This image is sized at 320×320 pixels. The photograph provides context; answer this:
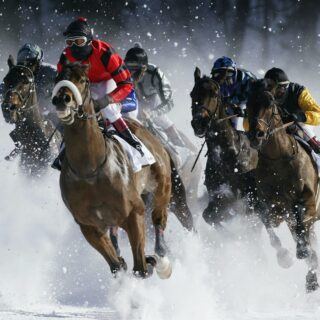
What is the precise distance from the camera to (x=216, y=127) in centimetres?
938

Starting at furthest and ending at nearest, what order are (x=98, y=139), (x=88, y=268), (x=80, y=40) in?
(x=88, y=268) < (x=80, y=40) < (x=98, y=139)

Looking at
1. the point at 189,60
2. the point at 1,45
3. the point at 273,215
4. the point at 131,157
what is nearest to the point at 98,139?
the point at 131,157

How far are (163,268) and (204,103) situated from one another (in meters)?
1.89

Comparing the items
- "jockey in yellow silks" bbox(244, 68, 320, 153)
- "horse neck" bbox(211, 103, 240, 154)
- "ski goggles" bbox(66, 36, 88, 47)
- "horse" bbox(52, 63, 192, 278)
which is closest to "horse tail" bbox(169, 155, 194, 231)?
"horse neck" bbox(211, 103, 240, 154)

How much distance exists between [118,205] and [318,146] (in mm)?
3029

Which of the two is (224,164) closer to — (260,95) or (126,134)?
(260,95)

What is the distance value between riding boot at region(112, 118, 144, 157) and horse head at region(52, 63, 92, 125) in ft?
2.99

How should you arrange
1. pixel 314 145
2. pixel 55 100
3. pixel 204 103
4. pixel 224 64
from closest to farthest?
1. pixel 55 100
2. pixel 204 103
3. pixel 314 145
4. pixel 224 64

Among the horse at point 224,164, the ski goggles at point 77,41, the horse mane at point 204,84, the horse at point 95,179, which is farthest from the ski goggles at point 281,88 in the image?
the ski goggles at point 77,41

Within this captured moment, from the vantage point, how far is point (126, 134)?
7.91m

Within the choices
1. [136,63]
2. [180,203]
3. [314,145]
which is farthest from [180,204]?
[136,63]

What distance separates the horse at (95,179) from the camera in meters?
6.89

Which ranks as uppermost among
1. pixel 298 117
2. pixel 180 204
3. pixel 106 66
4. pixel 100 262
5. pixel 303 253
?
pixel 106 66

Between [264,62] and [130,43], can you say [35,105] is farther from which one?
[264,62]
